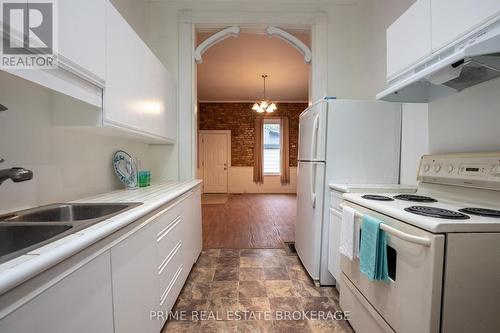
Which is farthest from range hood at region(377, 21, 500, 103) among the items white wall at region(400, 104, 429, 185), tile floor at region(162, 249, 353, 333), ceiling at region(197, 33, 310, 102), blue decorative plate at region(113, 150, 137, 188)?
ceiling at region(197, 33, 310, 102)

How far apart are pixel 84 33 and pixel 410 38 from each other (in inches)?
71.1

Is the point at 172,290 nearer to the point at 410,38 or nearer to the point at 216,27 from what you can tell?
the point at 410,38

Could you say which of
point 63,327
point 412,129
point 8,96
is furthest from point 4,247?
point 412,129

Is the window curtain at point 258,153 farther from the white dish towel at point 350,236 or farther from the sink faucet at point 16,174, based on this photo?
the sink faucet at point 16,174

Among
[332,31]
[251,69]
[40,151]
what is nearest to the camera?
[40,151]

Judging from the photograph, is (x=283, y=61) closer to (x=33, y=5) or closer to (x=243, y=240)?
(x=243, y=240)

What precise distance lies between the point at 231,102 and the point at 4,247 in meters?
7.25

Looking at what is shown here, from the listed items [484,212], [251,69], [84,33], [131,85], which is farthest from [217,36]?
[484,212]

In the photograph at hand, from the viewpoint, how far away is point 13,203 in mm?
1127

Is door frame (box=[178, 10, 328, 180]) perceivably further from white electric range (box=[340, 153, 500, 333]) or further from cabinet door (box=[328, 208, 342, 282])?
white electric range (box=[340, 153, 500, 333])

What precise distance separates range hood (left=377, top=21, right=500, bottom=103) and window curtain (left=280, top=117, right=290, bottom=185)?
6.10 meters

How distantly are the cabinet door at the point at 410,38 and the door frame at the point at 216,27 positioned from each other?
1.12m

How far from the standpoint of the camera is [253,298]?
1943mm

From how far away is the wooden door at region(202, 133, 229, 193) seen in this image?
7.80 m
